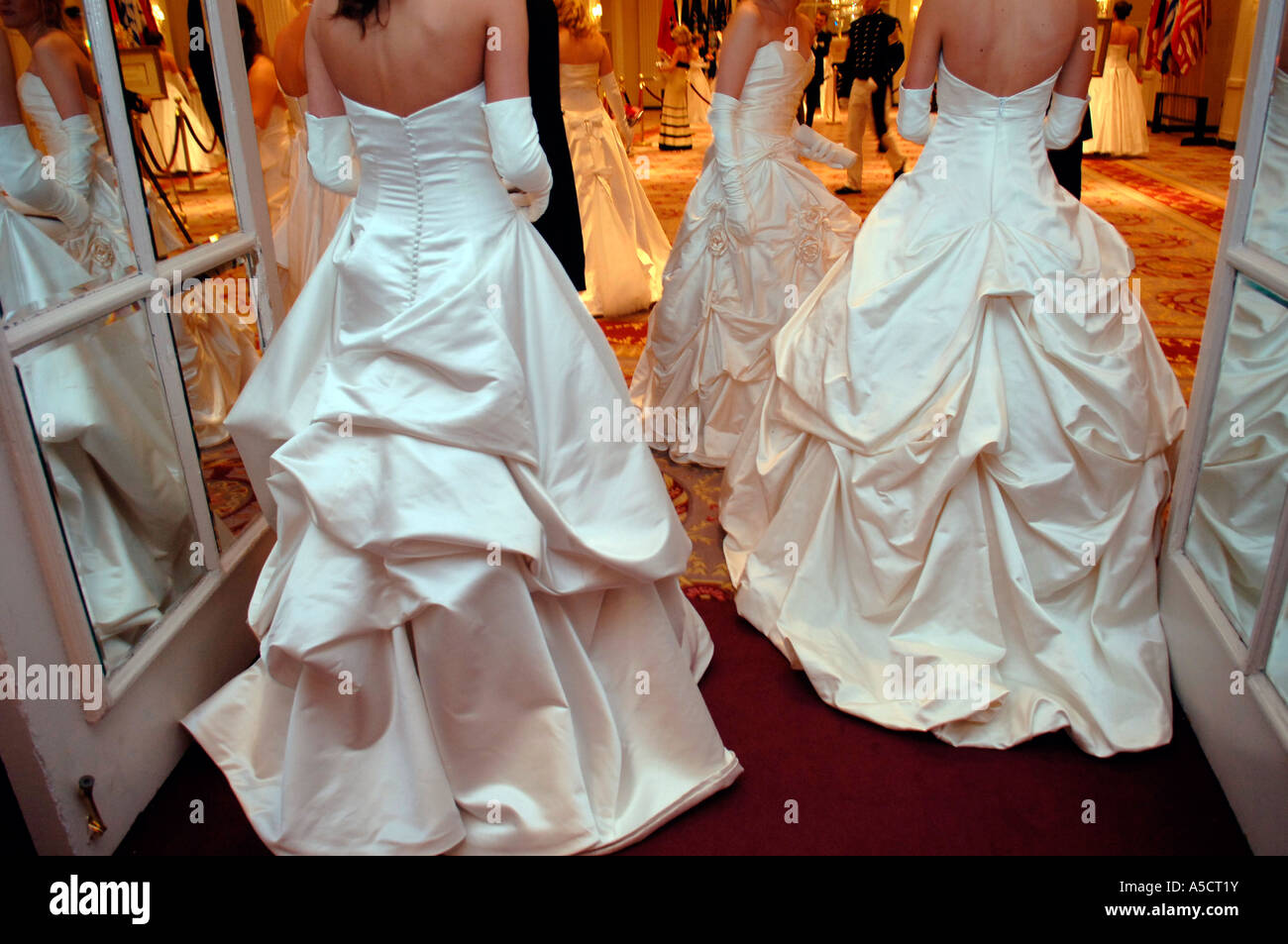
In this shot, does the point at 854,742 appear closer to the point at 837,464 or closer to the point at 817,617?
the point at 817,617

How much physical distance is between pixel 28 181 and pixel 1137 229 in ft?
23.5

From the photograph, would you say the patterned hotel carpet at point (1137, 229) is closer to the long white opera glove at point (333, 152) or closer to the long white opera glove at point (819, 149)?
the long white opera glove at point (819, 149)

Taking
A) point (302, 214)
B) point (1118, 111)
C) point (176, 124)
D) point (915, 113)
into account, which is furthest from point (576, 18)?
point (1118, 111)

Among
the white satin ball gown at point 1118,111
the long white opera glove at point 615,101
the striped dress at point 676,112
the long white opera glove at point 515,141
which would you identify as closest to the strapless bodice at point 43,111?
the long white opera glove at point 515,141

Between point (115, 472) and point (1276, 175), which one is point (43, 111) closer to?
point (115, 472)

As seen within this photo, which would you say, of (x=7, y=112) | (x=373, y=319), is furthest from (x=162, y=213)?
(x=373, y=319)

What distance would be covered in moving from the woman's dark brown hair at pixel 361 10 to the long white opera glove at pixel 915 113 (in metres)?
1.33

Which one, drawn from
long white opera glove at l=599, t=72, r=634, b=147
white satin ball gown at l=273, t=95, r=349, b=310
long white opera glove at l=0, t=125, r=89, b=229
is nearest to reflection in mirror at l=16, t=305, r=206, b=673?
long white opera glove at l=0, t=125, r=89, b=229

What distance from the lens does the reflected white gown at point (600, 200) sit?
17.3ft

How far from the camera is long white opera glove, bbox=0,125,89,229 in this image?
1.55m

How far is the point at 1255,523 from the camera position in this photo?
1.96m

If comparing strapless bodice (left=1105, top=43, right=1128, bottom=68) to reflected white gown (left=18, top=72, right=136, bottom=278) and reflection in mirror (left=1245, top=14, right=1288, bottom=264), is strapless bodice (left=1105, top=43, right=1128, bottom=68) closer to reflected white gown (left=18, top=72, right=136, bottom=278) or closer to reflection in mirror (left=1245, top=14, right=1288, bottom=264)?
reflection in mirror (left=1245, top=14, right=1288, bottom=264)

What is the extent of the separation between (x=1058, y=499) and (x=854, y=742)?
72 centimetres

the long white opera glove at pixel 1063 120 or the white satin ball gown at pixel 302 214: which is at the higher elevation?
the long white opera glove at pixel 1063 120
